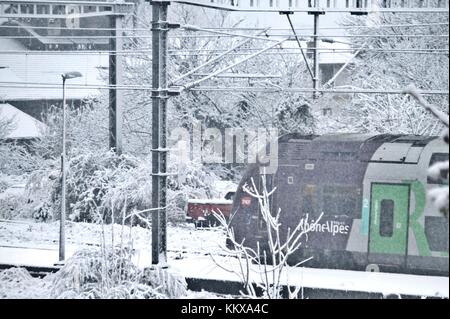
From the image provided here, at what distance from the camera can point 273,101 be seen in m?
27.6

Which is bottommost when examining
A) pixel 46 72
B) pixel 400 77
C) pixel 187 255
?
pixel 187 255

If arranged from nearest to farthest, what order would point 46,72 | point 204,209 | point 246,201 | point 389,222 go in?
point 389,222, point 246,201, point 204,209, point 46,72

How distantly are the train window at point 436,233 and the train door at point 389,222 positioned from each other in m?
0.36

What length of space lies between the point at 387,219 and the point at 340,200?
0.93m

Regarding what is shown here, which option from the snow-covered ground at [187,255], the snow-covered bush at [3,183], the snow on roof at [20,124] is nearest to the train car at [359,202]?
the snow-covered ground at [187,255]

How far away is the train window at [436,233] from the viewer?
41.9 feet

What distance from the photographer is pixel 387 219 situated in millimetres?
13250

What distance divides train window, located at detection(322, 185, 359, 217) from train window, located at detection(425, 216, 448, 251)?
130 cm

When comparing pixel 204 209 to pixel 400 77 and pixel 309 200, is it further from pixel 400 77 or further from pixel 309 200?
pixel 400 77

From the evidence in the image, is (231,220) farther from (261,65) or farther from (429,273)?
(261,65)

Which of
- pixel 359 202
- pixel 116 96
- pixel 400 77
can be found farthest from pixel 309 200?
pixel 400 77

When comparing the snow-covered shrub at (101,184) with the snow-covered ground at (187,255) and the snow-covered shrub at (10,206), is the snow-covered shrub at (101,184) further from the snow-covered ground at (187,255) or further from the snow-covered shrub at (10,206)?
the snow-covered shrub at (10,206)

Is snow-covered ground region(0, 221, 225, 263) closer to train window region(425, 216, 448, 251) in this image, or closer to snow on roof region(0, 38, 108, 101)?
train window region(425, 216, 448, 251)
